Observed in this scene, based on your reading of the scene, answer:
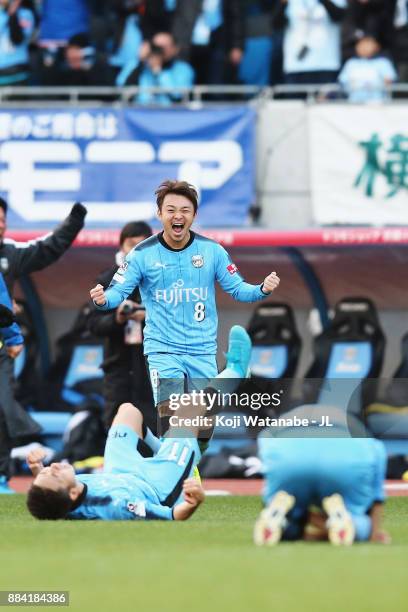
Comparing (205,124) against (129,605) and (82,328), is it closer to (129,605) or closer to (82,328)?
(82,328)

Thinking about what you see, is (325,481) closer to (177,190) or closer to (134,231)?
(177,190)

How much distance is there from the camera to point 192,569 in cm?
630

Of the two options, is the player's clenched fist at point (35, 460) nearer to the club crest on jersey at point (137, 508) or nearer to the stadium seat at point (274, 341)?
the club crest on jersey at point (137, 508)

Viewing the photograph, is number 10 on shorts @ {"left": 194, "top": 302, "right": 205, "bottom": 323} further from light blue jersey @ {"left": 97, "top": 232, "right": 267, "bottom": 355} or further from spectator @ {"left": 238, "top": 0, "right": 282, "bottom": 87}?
spectator @ {"left": 238, "top": 0, "right": 282, "bottom": 87}

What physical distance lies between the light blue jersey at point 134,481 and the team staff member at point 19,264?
9.18ft

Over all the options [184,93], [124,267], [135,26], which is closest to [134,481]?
[124,267]

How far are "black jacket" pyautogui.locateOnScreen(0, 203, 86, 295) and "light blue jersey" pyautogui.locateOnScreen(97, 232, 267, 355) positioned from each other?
2321 millimetres

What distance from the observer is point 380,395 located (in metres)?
14.3

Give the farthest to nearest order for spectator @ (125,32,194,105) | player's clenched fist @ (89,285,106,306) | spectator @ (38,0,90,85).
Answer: spectator @ (38,0,90,85), spectator @ (125,32,194,105), player's clenched fist @ (89,285,106,306)

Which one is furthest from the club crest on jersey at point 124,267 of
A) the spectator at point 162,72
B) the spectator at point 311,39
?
the spectator at point 311,39

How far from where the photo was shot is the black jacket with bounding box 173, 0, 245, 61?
654 inches

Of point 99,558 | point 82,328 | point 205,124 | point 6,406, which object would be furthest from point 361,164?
point 99,558

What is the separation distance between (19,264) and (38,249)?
0.17m

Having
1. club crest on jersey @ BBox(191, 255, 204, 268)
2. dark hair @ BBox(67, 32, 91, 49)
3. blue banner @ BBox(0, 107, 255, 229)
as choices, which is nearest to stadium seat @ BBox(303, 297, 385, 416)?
blue banner @ BBox(0, 107, 255, 229)
